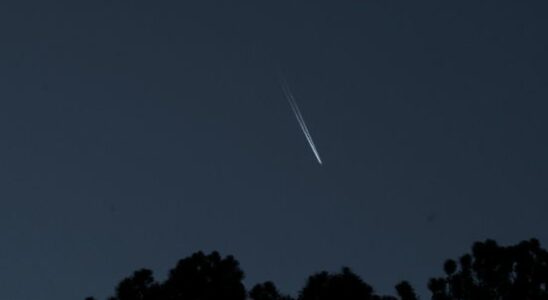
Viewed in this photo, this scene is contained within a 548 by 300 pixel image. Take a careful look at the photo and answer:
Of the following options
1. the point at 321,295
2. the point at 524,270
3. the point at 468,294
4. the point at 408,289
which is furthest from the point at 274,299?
the point at 524,270

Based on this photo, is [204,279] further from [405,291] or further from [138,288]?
[405,291]

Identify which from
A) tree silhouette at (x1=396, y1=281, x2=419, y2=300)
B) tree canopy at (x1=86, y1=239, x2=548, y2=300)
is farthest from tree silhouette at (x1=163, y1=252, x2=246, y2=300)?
tree silhouette at (x1=396, y1=281, x2=419, y2=300)

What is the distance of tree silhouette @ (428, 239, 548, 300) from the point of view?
25922 millimetres

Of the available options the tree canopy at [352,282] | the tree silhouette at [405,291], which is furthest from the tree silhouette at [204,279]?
the tree silhouette at [405,291]

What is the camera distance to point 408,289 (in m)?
26.6

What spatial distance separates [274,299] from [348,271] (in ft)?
8.12

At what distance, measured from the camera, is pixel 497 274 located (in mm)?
26531

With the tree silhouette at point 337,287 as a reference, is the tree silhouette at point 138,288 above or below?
above

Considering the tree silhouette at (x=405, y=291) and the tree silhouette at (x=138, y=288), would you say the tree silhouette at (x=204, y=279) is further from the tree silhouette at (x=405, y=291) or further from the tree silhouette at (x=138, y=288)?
the tree silhouette at (x=405, y=291)

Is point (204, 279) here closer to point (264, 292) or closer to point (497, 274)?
point (264, 292)

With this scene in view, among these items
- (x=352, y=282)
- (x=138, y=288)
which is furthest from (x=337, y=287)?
(x=138, y=288)

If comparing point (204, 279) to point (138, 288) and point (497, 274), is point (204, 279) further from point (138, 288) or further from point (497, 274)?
point (497, 274)

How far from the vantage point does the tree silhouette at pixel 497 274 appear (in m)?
25.9

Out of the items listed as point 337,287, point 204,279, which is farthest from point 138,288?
point 337,287
